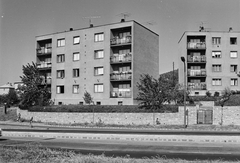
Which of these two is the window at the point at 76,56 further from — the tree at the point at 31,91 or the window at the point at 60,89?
the tree at the point at 31,91

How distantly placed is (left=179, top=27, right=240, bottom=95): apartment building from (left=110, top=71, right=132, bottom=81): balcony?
12261mm

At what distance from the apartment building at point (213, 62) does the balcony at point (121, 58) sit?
40.8ft

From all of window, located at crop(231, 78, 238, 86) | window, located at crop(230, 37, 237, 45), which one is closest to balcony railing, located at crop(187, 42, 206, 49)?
window, located at crop(230, 37, 237, 45)

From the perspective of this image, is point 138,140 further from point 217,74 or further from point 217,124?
point 217,74

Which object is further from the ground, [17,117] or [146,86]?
[146,86]

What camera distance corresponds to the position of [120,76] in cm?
4200

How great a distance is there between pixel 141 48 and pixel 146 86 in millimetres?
11462

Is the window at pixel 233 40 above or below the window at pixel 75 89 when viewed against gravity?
above

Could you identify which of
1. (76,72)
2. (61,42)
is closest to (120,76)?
(76,72)

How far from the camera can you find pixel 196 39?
5094 cm

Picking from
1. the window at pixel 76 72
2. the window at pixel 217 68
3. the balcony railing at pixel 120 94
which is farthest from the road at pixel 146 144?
the window at pixel 217 68

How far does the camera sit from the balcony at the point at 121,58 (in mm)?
41719

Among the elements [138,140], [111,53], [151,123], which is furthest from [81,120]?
[138,140]

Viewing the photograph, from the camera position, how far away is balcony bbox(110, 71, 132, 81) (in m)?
41.4
